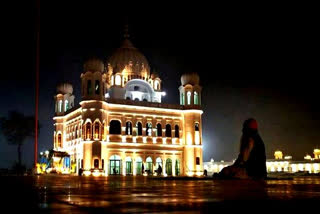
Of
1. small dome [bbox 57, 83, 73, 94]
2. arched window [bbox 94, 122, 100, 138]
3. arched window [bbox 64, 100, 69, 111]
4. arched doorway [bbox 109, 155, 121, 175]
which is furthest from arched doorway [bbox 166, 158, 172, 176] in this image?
small dome [bbox 57, 83, 73, 94]

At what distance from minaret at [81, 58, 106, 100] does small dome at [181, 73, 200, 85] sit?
32.3 ft

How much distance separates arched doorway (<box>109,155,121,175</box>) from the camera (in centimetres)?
3934

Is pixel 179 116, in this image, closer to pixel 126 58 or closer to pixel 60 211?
pixel 126 58

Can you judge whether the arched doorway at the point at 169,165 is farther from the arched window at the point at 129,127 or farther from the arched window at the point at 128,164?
the arched window at the point at 129,127

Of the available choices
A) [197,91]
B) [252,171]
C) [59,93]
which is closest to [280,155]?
[197,91]

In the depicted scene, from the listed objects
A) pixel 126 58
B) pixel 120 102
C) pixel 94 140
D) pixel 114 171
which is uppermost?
pixel 126 58

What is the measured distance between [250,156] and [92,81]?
87.7 feet

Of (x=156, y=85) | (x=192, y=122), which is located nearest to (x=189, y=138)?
(x=192, y=122)

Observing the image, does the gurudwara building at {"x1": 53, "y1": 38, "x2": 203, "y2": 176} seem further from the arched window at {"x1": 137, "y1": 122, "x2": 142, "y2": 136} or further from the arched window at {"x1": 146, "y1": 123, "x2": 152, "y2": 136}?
the arched window at {"x1": 137, "y1": 122, "x2": 142, "y2": 136}

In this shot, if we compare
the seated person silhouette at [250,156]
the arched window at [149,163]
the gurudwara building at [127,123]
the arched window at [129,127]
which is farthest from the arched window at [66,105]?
the seated person silhouette at [250,156]

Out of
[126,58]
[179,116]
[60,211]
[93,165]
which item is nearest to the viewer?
[60,211]

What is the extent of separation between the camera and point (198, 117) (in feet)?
145

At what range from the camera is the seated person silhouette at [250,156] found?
47.9 ft

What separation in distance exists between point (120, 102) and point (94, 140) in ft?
16.3
